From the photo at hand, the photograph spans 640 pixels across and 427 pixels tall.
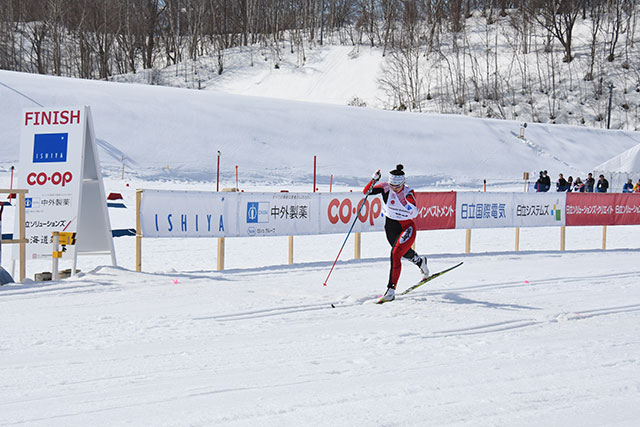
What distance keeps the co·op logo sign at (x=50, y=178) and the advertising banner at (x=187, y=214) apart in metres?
1.26

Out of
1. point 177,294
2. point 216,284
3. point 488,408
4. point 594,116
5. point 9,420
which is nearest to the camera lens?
point 9,420

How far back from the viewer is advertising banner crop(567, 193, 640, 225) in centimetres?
1575

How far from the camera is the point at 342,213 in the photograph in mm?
12688

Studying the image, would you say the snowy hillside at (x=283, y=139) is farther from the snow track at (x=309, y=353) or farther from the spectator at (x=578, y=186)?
the snow track at (x=309, y=353)

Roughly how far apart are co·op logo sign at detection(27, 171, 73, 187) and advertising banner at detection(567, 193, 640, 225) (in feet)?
37.9

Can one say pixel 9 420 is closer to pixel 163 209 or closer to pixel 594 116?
pixel 163 209

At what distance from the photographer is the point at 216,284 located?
9484mm

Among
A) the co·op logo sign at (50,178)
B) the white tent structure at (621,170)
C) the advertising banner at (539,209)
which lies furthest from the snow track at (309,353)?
the white tent structure at (621,170)

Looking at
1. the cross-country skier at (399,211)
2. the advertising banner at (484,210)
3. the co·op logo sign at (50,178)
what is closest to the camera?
the cross-country skier at (399,211)

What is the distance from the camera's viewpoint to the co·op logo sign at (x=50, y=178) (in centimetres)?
974

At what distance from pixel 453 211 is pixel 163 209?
654cm

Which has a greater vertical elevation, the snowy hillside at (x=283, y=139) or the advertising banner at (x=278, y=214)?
the snowy hillside at (x=283, y=139)

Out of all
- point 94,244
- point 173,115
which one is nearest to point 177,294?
point 94,244

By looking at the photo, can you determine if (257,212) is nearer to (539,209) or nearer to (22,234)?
(22,234)
